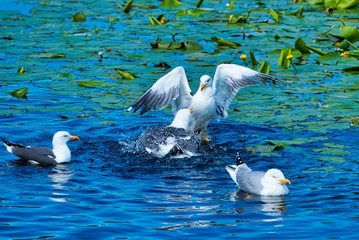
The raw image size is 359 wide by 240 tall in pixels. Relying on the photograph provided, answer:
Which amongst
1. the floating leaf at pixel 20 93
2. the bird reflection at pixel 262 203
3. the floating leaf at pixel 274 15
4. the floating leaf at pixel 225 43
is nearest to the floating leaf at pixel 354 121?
the bird reflection at pixel 262 203

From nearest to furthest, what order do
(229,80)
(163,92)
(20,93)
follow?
(163,92)
(229,80)
(20,93)

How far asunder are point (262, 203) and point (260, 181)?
14.3 inches

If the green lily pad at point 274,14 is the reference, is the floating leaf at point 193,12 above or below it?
above

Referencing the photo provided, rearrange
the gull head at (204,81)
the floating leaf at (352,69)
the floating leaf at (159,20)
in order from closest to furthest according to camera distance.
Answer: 1. the gull head at (204,81)
2. the floating leaf at (352,69)
3. the floating leaf at (159,20)

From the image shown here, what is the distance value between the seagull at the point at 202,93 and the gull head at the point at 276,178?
305cm

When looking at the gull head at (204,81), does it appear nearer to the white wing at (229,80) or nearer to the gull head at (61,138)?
the white wing at (229,80)

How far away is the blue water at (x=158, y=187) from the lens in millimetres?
8664

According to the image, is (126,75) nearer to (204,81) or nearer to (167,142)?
(204,81)

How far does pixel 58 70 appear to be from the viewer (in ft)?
49.9

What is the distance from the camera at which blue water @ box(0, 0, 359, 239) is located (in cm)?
866

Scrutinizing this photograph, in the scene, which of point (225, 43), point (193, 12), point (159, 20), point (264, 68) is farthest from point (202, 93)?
point (193, 12)

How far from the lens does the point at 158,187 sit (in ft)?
32.9

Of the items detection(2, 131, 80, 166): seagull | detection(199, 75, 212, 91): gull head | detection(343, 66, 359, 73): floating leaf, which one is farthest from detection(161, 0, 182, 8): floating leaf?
detection(2, 131, 80, 166): seagull

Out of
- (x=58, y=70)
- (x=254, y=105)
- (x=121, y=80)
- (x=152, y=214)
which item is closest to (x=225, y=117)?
(x=254, y=105)
